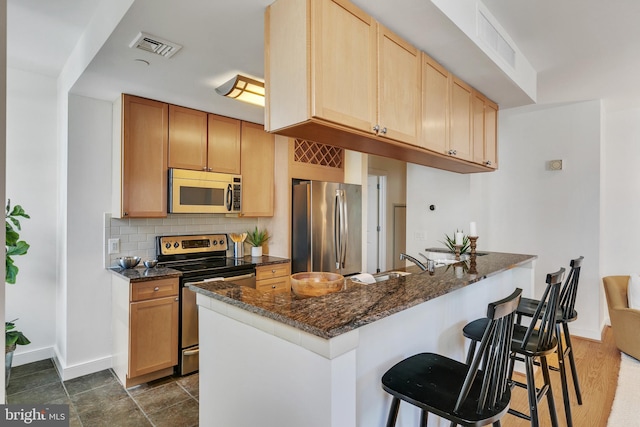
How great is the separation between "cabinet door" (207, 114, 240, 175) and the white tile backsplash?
1.96 feet

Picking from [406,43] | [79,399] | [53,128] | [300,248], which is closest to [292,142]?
[300,248]

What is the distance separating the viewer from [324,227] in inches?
147

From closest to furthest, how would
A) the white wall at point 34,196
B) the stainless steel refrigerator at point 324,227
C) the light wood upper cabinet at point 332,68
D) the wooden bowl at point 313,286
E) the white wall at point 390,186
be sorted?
the light wood upper cabinet at point 332,68, the wooden bowl at point 313,286, the white wall at point 34,196, the stainless steel refrigerator at point 324,227, the white wall at point 390,186

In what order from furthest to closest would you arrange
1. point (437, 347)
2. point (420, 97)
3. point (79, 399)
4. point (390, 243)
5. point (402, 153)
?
point (390, 243), point (79, 399), point (402, 153), point (420, 97), point (437, 347)

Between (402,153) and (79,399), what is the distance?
297 centimetres

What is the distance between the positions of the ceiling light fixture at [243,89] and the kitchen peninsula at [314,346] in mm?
1544

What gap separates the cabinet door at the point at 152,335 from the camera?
2.74 metres

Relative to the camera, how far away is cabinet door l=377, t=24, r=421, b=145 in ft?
6.04

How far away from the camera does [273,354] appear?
1339 millimetres

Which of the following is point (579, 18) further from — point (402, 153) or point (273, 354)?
point (273, 354)

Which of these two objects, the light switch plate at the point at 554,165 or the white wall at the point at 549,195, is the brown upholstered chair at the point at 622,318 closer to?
the white wall at the point at 549,195

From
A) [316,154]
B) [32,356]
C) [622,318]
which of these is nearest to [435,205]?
[316,154]

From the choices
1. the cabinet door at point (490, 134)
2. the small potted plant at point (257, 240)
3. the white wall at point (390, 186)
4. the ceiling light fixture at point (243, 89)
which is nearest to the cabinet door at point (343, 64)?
the ceiling light fixture at point (243, 89)

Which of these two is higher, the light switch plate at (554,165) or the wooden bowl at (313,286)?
the light switch plate at (554,165)
